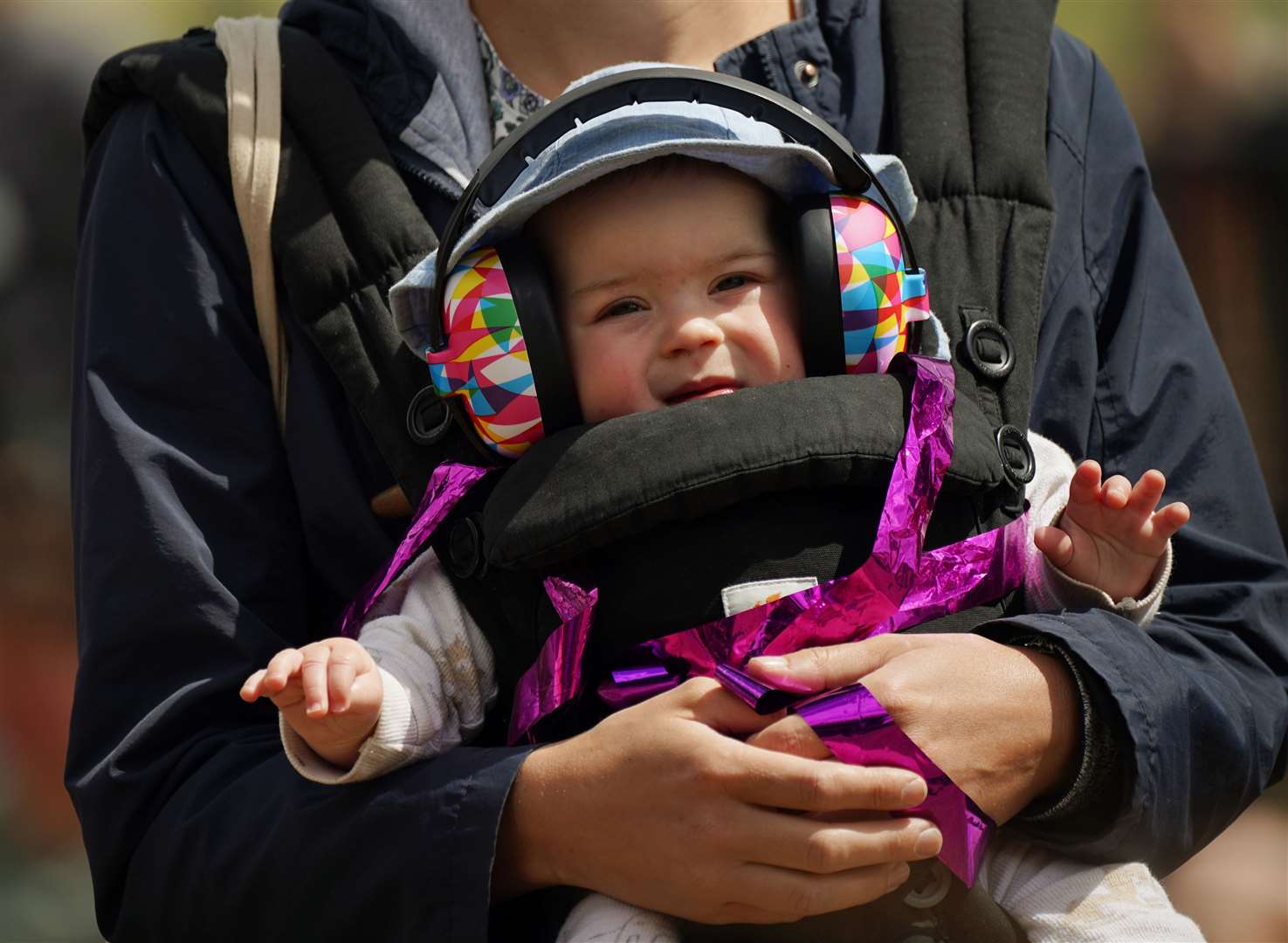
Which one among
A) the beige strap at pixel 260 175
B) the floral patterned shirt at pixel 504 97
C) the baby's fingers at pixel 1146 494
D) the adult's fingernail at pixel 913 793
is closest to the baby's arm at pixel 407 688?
the beige strap at pixel 260 175

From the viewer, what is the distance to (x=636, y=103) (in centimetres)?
197

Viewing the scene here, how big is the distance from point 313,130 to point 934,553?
98cm

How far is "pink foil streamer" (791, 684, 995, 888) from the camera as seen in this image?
1.64m

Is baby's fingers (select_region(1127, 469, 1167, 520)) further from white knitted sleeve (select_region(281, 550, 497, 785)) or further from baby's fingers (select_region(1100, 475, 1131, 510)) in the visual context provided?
white knitted sleeve (select_region(281, 550, 497, 785))

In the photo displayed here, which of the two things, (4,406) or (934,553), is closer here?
(934,553)

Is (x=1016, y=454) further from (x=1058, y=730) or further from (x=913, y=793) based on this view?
(x=913, y=793)

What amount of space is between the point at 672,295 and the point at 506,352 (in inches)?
8.1

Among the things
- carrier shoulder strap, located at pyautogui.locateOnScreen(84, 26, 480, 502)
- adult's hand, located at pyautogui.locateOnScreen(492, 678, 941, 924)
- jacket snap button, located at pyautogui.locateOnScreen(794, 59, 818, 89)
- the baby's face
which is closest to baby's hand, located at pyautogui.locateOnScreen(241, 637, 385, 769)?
adult's hand, located at pyautogui.locateOnScreen(492, 678, 941, 924)

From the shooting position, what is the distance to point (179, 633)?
1.91 m

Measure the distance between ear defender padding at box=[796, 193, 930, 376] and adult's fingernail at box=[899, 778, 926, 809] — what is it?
536mm

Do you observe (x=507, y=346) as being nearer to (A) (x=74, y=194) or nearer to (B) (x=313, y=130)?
(B) (x=313, y=130)

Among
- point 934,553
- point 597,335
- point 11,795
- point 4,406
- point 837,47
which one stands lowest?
point 11,795

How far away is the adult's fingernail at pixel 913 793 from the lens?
160 centimetres

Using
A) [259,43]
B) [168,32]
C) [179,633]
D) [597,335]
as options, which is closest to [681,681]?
[597,335]
